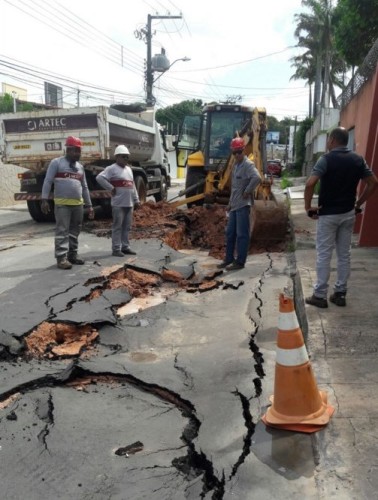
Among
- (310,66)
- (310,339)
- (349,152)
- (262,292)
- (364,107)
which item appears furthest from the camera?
(310,66)

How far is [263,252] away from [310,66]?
149ft

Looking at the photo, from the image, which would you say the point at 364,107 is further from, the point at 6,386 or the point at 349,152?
the point at 6,386

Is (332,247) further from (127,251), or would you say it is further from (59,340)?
(127,251)

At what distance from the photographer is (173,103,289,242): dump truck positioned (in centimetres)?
969

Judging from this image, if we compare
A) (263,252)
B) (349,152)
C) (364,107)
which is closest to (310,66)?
(364,107)

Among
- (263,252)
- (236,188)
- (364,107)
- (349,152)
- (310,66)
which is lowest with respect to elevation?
(263,252)

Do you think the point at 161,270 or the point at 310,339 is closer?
the point at 310,339

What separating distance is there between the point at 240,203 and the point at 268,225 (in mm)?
2223

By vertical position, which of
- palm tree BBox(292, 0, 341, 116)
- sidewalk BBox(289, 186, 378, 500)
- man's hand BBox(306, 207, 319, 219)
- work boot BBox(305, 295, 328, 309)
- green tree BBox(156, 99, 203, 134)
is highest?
palm tree BBox(292, 0, 341, 116)

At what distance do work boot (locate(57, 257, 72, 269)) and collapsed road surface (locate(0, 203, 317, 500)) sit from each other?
4.3 inches

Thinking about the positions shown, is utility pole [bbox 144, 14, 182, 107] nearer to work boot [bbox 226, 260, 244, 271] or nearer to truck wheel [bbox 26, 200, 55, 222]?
truck wheel [bbox 26, 200, 55, 222]

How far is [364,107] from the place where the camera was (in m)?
11.6

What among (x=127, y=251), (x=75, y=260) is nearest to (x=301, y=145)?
(x=127, y=251)

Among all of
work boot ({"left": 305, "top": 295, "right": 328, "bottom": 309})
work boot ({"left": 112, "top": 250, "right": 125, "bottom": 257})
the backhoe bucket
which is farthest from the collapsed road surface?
the backhoe bucket
